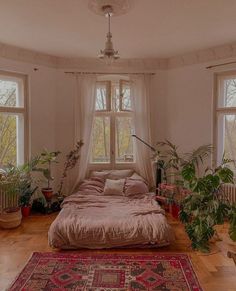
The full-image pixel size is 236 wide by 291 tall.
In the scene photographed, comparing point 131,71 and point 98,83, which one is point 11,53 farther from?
point 131,71

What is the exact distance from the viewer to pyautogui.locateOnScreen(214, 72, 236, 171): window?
469 centimetres

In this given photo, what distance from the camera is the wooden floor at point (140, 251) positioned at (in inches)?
104

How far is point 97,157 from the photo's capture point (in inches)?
216

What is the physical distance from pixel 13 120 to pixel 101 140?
1.69 m

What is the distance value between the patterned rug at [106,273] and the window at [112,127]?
2.55 m

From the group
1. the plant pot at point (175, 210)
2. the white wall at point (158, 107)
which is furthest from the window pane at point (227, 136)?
the plant pot at point (175, 210)

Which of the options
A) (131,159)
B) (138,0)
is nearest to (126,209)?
(131,159)

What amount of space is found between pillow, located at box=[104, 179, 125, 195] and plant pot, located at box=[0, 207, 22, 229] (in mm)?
1496

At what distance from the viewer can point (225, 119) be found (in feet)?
15.7

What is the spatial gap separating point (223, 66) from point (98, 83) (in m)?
2.32

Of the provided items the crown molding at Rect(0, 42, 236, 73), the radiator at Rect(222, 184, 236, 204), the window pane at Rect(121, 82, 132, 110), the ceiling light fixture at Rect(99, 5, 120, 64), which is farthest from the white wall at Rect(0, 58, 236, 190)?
the ceiling light fixture at Rect(99, 5, 120, 64)

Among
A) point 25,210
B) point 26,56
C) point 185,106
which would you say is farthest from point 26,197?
point 185,106

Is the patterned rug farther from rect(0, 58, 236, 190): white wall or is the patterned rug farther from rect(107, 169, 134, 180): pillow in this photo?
rect(0, 58, 236, 190): white wall

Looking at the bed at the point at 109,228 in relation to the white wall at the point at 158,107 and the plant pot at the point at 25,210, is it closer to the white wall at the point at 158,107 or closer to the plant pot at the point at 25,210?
the plant pot at the point at 25,210
